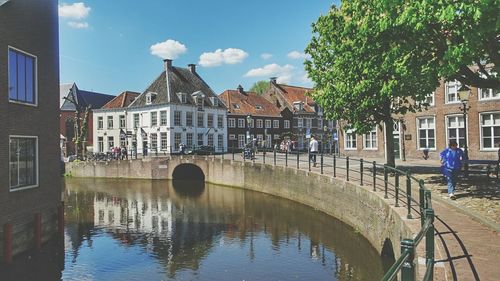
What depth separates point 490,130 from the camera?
25.9m

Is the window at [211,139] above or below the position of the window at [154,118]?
below

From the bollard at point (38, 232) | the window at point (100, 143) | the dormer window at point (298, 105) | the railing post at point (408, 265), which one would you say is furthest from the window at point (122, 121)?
the railing post at point (408, 265)

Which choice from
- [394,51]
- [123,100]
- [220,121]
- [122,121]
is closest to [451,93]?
[394,51]

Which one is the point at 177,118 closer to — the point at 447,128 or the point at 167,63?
the point at 167,63

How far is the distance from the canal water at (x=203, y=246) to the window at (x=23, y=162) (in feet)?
7.45

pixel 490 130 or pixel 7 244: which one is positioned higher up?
pixel 490 130

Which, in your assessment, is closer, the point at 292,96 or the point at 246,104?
the point at 246,104

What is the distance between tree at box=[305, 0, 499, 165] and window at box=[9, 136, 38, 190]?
10.9 meters

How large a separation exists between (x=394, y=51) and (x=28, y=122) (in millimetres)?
11321

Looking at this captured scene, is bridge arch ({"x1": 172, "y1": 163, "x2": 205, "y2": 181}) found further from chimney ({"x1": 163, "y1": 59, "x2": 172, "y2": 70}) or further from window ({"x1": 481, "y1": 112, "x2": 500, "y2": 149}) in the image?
window ({"x1": 481, "y1": 112, "x2": 500, "y2": 149})

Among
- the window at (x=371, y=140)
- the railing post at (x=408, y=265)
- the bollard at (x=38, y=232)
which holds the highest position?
the window at (x=371, y=140)

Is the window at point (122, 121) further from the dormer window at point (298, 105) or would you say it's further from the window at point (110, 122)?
the dormer window at point (298, 105)

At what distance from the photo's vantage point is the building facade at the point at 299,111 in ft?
198

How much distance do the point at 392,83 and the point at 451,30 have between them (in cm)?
381
